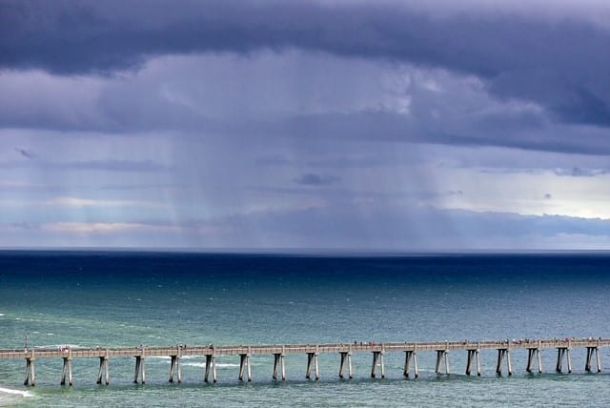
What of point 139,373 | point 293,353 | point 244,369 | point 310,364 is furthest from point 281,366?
point 139,373

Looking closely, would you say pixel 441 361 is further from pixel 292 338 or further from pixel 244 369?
pixel 292 338

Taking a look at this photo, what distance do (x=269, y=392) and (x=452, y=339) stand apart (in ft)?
161

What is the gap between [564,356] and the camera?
117625mm

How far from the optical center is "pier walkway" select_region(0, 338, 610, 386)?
91.0 m

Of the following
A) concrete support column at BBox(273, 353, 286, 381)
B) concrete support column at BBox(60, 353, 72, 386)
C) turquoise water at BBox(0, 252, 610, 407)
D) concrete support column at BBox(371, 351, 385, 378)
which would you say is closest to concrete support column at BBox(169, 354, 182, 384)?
turquoise water at BBox(0, 252, 610, 407)

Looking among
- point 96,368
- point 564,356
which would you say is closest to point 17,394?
point 96,368

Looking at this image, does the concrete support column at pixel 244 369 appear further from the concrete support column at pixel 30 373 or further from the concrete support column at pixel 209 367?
the concrete support column at pixel 30 373

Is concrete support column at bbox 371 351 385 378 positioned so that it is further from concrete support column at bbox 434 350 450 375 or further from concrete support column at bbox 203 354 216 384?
concrete support column at bbox 203 354 216 384

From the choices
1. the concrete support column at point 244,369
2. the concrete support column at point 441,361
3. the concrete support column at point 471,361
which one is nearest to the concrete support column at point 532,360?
the concrete support column at point 471,361

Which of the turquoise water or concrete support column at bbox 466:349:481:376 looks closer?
the turquoise water

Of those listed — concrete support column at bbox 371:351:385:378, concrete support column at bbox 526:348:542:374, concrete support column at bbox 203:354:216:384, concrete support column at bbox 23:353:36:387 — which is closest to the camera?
concrete support column at bbox 23:353:36:387

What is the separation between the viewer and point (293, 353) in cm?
9725

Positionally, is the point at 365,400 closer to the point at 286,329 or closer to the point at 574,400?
the point at 574,400

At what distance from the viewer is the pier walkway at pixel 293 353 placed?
299 feet
